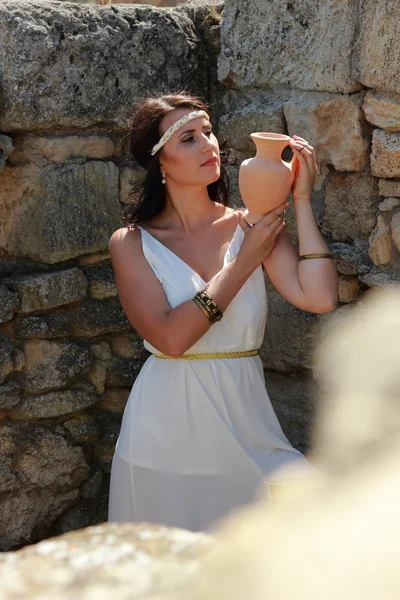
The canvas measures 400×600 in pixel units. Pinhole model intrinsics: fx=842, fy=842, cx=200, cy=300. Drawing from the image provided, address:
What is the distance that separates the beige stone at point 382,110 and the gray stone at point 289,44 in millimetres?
89

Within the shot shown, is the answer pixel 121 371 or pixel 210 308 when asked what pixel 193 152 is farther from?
pixel 121 371

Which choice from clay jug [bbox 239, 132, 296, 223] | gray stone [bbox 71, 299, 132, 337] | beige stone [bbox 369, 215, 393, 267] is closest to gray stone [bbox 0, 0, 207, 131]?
gray stone [bbox 71, 299, 132, 337]

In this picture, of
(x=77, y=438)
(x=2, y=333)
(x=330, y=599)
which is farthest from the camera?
(x=77, y=438)

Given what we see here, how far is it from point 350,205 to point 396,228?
228mm

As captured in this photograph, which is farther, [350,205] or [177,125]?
[350,205]

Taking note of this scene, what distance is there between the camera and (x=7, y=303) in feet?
9.77

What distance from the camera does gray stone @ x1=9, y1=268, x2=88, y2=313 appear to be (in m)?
3.02

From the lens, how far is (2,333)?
9.97 feet

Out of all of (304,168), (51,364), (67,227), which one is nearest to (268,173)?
(304,168)

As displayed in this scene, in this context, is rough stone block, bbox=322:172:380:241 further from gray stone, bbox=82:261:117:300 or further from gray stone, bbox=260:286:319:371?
gray stone, bbox=82:261:117:300

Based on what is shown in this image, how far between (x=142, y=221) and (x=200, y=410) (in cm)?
68

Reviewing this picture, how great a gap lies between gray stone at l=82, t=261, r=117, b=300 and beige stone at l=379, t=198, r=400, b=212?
3.50 feet

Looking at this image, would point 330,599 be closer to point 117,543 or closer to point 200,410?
point 117,543

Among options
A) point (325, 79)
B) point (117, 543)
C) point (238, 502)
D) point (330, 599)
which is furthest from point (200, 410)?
point (330, 599)
